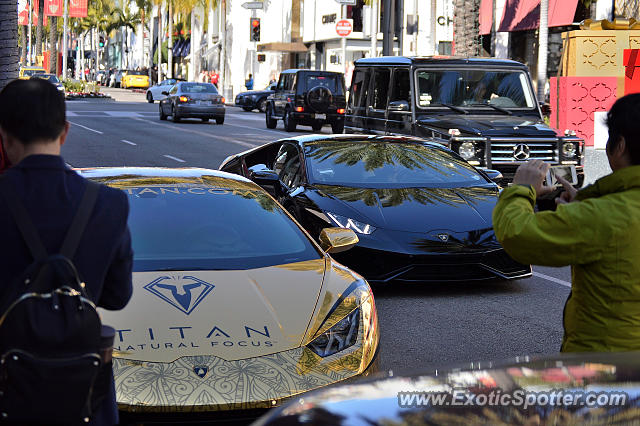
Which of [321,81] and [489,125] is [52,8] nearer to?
[321,81]

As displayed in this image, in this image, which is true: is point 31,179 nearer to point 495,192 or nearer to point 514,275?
point 514,275

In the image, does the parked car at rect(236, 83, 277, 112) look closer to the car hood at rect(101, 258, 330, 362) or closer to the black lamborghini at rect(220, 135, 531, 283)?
the black lamborghini at rect(220, 135, 531, 283)

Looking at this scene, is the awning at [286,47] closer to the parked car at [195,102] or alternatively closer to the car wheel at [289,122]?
the parked car at [195,102]

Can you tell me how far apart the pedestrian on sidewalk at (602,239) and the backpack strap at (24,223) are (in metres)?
1.44

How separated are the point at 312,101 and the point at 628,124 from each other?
31599 mm

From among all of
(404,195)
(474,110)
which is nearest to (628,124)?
(404,195)

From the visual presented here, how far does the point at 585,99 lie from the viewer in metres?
23.2

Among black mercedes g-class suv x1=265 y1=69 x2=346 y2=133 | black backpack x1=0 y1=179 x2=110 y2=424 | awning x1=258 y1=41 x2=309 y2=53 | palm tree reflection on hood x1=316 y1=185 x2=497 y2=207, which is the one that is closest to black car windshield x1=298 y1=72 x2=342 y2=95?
black mercedes g-class suv x1=265 y1=69 x2=346 y2=133

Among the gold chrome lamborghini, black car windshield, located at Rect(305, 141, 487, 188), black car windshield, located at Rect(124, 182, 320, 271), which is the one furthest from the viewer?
black car windshield, located at Rect(305, 141, 487, 188)

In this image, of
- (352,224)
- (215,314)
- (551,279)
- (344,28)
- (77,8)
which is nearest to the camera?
(215,314)

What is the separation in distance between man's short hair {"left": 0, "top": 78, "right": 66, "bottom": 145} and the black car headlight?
7.41 feet

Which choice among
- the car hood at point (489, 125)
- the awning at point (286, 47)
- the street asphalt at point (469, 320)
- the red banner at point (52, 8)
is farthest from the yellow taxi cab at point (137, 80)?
the street asphalt at point (469, 320)

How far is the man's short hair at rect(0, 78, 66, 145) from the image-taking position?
9.73 feet

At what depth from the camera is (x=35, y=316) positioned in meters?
2.77
